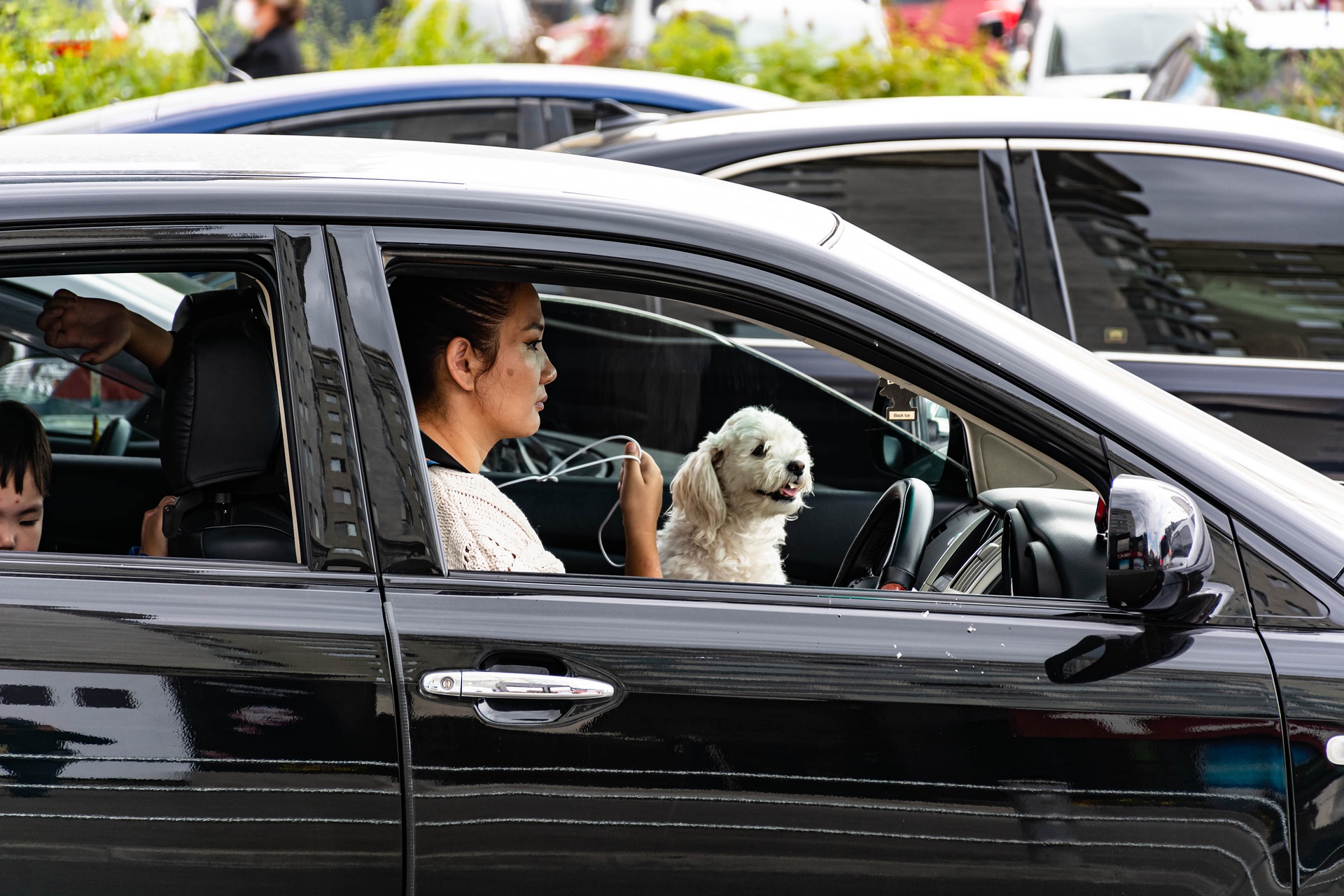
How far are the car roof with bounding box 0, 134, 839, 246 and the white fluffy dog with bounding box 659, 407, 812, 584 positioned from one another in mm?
926

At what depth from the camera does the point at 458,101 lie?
18.3 feet

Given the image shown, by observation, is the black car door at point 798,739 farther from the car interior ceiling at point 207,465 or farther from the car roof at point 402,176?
the car interior ceiling at point 207,465

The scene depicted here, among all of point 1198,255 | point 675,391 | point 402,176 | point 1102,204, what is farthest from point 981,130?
point 402,176

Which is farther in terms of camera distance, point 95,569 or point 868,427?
point 868,427

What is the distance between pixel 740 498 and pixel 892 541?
22.8 inches

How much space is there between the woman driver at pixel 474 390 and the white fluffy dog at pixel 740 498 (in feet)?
2.80

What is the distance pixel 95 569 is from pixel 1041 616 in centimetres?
121

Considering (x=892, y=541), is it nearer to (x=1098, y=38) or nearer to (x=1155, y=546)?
(x=1155, y=546)

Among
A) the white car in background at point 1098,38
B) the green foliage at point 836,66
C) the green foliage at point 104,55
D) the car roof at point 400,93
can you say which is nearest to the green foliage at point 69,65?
the green foliage at point 104,55

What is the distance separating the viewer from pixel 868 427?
122 inches

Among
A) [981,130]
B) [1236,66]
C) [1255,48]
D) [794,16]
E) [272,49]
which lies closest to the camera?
[981,130]

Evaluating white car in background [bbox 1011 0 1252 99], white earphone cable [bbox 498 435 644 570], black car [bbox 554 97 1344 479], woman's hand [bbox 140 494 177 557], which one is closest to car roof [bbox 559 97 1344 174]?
black car [bbox 554 97 1344 479]

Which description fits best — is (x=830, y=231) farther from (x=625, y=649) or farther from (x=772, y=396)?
(x=772, y=396)

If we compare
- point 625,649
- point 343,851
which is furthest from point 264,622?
point 625,649
